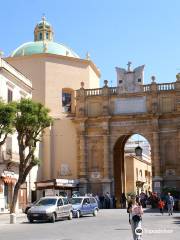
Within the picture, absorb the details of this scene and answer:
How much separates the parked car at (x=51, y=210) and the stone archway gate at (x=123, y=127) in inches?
734

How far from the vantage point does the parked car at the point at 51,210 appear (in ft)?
84.4

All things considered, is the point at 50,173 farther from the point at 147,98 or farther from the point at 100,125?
the point at 147,98

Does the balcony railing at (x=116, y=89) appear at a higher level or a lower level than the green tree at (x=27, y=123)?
higher

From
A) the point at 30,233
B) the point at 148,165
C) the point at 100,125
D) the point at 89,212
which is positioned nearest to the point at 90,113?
the point at 100,125

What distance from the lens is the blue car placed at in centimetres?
2992

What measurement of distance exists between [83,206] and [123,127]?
18123 millimetres

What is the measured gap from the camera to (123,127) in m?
47.6

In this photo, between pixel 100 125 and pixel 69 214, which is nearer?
pixel 69 214

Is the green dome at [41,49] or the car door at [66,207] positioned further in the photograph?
the green dome at [41,49]

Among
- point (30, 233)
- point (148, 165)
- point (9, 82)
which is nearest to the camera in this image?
point (30, 233)

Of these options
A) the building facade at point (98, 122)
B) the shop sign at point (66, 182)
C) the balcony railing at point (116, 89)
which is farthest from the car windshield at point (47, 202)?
the balcony railing at point (116, 89)

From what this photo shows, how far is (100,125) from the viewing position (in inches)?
1884

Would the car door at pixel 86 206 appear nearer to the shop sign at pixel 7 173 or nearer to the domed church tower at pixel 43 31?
the shop sign at pixel 7 173

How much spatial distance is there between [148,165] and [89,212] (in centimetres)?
5183
